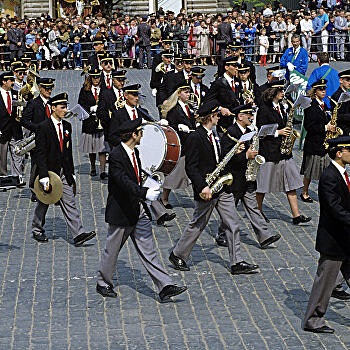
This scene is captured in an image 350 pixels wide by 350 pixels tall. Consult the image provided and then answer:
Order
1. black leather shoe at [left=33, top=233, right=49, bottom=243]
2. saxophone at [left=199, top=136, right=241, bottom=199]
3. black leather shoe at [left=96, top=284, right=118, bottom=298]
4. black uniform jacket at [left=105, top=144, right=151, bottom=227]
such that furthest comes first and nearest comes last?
black leather shoe at [left=33, top=233, right=49, bottom=243]
saxophone at [left=199, top=136, right=241, bottom=199]
black leather shoe at [left=96, top=284, right=118, bottom=298]
black uniform jacket at [left=105, top=144, right=151, bottom=227]

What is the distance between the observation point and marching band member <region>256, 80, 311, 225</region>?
12.2 m

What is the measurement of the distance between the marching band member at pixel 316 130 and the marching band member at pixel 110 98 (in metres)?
2.97

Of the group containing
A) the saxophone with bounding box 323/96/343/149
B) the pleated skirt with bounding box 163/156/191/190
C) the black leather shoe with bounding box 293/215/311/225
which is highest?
the saxophone with bounding box 323/96/343/149

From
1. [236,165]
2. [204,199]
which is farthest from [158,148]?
[204,199]

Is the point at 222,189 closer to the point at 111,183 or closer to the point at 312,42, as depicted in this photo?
the point at 111,183

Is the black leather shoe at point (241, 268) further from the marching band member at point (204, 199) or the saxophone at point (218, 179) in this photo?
the saxophone at point (218, 179)

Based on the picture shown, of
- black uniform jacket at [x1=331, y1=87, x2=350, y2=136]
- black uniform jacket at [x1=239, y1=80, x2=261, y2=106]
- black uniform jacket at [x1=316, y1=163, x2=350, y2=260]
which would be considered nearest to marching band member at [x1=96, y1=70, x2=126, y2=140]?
black uniform jacket at [x1=239, y1=80, x2=261, y2=106]

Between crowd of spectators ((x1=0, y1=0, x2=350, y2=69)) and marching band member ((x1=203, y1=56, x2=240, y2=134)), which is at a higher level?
marching band member ((x1=203, y1=56, x2=240, y2=134))

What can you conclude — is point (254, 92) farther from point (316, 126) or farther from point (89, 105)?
point (89, 105)

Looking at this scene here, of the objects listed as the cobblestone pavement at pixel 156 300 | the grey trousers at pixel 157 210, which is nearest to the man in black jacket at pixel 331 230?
the cobblestone pavement at pixel 156 300

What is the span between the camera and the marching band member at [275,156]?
12.2m

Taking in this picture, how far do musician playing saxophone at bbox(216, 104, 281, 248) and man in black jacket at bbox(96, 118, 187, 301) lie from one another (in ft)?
5.16

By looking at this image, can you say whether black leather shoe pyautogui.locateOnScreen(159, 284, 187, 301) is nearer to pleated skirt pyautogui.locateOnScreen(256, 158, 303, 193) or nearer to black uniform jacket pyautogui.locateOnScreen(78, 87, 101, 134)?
pleated skirt pyautogui.locateOnScreen(256, 158, 303, 193)

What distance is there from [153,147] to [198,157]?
6.46 feet
